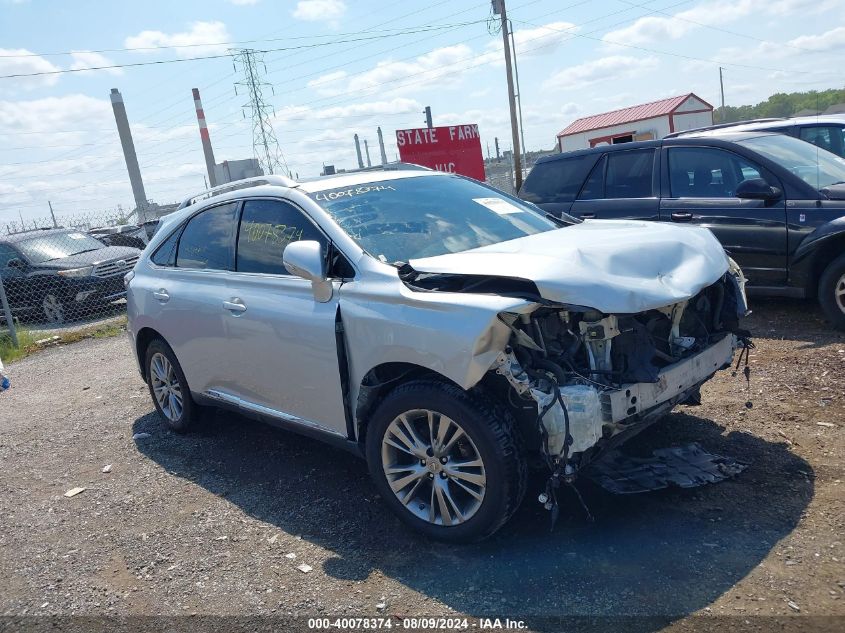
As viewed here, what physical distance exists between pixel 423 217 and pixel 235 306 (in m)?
1.32

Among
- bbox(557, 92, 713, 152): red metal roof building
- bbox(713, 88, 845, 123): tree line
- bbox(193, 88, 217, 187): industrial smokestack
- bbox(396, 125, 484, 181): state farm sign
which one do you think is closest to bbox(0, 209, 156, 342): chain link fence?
bbox(396, 125, 484, 181): state farm sign

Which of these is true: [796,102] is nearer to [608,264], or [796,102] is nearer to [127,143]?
[608,264]

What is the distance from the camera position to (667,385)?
11.5 feet

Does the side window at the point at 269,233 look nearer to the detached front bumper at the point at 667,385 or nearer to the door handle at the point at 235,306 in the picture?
the door handle at the point at 235,306

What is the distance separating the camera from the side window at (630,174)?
748cm

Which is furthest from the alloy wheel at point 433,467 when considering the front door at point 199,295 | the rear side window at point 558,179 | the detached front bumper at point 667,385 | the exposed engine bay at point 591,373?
the rear side window at point 558,179

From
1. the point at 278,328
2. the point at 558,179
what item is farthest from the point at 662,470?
the point at 558,179

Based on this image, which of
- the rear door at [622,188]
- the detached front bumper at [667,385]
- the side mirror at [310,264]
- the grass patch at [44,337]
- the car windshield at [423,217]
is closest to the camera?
the detached front bumper at [667,385]

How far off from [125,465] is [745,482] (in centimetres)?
421

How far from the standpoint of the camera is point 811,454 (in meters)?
4.05

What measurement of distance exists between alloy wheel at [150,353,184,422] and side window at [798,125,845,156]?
6981 mm

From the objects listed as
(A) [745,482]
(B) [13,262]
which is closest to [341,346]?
(A) [745,482]

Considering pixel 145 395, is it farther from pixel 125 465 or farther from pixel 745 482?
pixel 745 482

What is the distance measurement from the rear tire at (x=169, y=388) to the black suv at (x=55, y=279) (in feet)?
25.2
